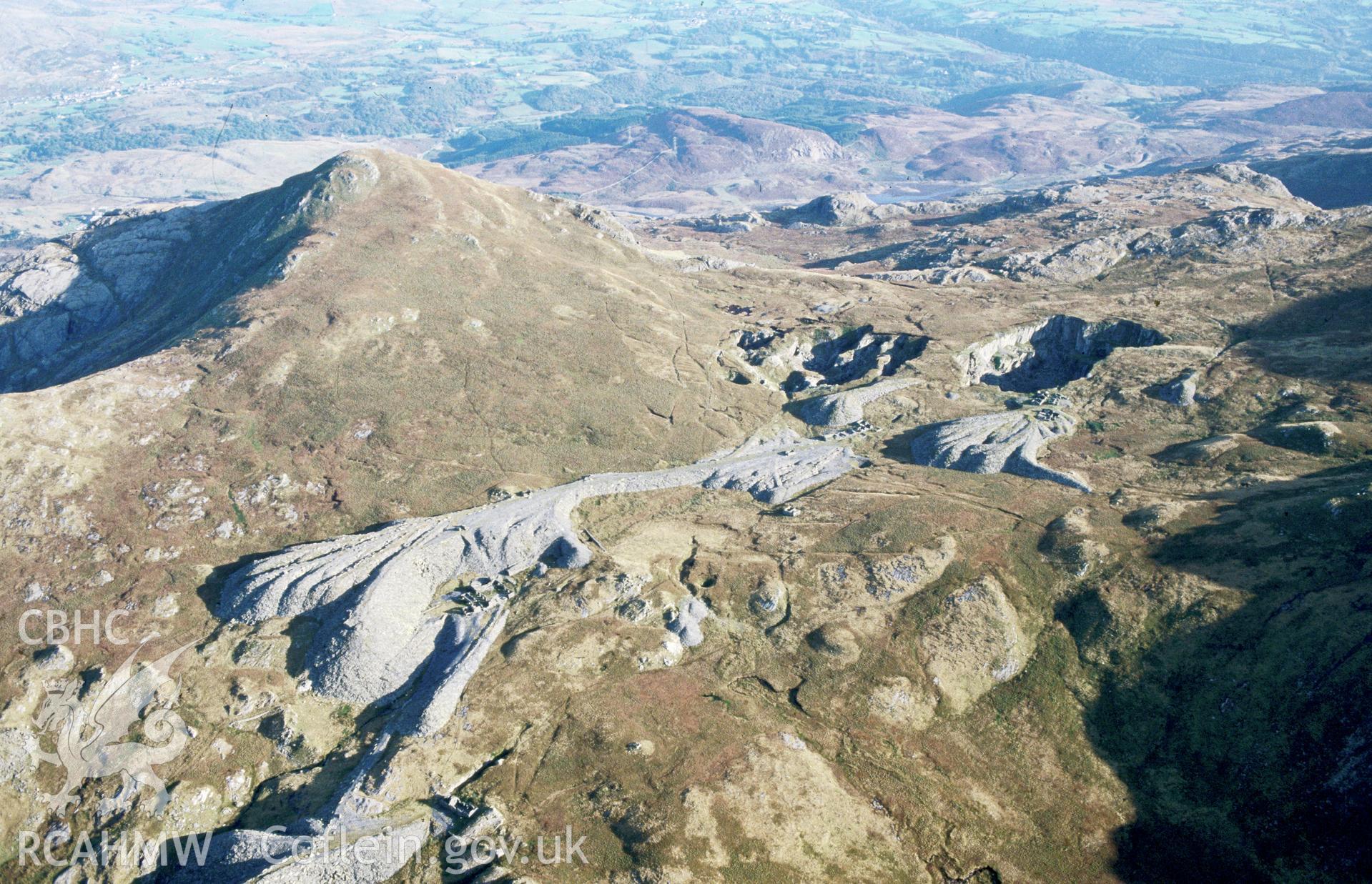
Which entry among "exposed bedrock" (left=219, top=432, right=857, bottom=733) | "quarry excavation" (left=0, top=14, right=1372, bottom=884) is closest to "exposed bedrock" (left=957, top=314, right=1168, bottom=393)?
"quarry excavation" (left=0, top=14, right=1372, bottom=884)

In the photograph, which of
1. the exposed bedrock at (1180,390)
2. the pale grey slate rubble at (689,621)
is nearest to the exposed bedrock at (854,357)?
the exposed bedrock at (1180,390)

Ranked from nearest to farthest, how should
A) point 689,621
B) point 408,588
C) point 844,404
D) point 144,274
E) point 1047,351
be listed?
point 689,621, point 408,588, point 844,404, point 1047,351, point 144,274

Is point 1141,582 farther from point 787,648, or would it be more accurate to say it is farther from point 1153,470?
point 787,648

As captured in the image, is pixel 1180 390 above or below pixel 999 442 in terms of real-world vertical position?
above

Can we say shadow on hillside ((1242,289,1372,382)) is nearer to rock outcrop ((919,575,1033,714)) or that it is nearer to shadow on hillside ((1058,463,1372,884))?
shadow on hillside ((1058,463,1372,884))

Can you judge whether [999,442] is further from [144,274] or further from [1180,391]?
[144,274]

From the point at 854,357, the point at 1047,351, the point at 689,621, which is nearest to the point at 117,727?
the point at 689,621
